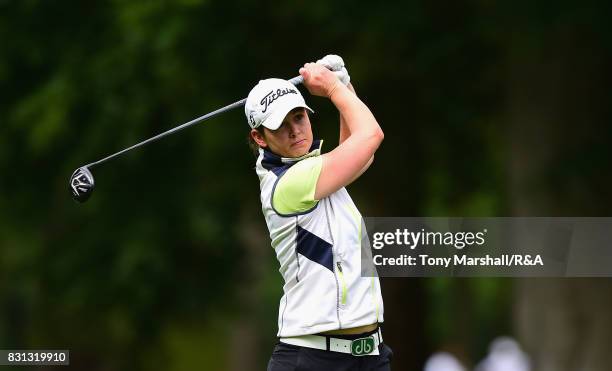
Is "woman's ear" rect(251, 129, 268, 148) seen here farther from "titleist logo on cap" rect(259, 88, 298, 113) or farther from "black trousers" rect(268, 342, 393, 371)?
"black trousers" rect(268, 342, 393, 371)

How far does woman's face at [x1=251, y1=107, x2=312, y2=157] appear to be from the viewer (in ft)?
18.1

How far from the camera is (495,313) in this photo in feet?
96.8

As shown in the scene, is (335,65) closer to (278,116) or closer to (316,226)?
(278,116)

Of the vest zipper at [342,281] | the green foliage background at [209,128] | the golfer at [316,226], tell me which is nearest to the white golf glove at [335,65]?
the golfer at [316,226]

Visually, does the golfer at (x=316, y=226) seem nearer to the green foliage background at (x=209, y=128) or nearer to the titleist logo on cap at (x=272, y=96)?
the titleist logo on cap at (x=272, y=96)

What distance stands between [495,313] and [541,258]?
2128 cm

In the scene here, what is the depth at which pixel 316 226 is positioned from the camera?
5.43 metres

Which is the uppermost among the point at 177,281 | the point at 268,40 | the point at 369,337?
the point at 268,40

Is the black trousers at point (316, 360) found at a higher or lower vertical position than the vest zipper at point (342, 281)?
lower

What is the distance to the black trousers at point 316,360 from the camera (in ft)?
18.1

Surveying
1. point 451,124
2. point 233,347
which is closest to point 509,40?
point 451,124

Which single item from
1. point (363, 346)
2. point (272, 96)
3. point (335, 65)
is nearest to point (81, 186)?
point (272, 96)

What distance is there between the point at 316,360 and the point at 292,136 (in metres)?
0.95

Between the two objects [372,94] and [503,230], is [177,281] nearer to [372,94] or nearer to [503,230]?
[372,94]
